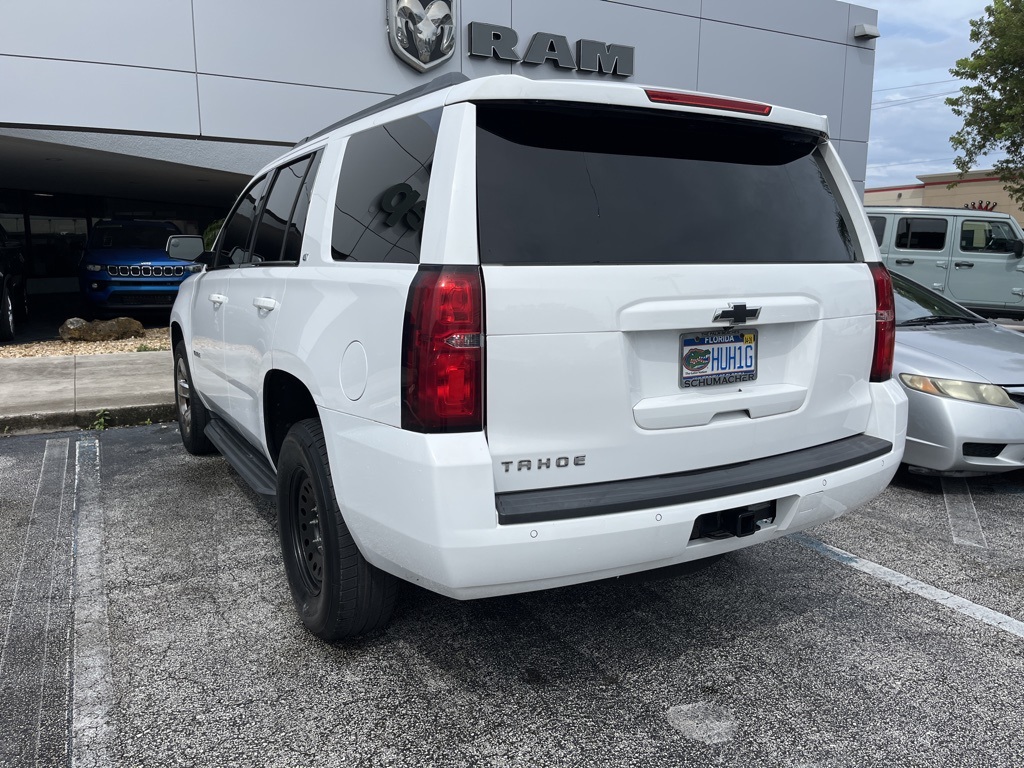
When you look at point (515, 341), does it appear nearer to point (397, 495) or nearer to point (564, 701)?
point (397, 495)

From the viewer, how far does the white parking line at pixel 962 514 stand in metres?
4.30

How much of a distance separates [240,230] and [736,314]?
298cm

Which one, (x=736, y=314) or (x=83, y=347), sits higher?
(x=736, y=314)

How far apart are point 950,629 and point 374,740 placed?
234 cm

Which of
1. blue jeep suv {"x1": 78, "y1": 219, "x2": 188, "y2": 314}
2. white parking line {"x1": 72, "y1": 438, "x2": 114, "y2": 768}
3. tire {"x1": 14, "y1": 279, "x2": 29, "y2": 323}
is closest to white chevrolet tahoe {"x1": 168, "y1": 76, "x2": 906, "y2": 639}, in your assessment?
white parking line {"x1": 72, "y1": 438, "x2": 114, "y2": 768}

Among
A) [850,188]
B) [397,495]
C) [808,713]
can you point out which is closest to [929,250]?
[850,188]

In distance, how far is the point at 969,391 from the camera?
483cm

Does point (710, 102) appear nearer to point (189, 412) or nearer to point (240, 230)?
point (240, 230)

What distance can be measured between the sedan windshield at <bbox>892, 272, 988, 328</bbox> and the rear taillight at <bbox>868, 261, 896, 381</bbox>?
111 inches

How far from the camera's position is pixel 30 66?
34.2ft

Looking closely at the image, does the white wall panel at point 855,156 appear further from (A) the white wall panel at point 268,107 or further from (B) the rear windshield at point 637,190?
(B) the rear windshield at point 637,190

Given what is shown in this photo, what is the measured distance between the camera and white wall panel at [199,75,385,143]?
451 inches

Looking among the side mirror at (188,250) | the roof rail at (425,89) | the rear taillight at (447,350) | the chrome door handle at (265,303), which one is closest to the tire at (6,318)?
the side mirror at (188,250)

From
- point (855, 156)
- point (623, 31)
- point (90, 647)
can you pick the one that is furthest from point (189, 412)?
point (855, 156)
